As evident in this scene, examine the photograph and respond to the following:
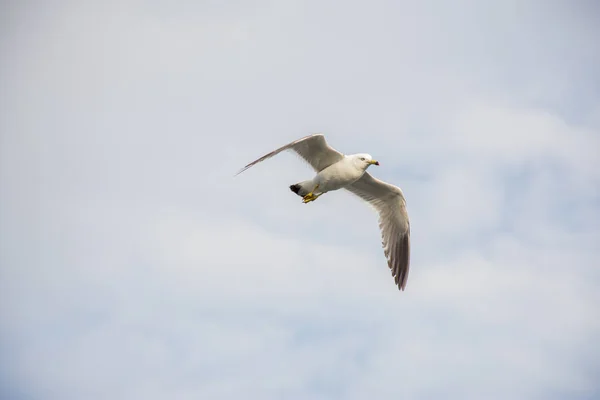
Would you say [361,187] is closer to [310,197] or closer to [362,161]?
[362,161]

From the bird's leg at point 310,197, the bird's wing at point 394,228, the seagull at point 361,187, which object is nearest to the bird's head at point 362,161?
the seagull at point 361,187

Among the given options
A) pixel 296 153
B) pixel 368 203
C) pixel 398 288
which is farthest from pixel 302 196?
pixel 398 288

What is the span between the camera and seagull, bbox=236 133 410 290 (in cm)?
1481

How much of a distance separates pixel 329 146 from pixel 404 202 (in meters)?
3.15

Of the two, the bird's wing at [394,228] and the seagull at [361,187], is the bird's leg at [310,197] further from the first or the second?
the bird's wing at [394,228]

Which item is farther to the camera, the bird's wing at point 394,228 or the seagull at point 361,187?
the bird's wing at point 394,228

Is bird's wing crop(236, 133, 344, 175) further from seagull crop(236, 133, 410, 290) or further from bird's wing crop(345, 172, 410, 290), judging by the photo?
bird's wing crop(345, 172, 410, 290)

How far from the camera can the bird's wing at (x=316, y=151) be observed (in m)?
14.4

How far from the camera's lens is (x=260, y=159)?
1288 cm

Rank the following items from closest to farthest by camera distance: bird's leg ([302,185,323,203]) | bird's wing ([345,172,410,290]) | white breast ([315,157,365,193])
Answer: white breast ([315,157,365,193]) → bird's leg ([302,185,323,203]) → bird's wing ([345,172,410,290])

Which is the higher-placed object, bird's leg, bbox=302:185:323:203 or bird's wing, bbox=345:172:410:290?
bird's wing, bbox=345:172:410:290

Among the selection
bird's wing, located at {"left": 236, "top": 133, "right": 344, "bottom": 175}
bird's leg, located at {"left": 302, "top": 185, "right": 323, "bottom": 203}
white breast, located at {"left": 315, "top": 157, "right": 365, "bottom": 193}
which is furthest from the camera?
bird's leg, located at {"left": 302, "top": 185, "right": 323, "bottom": 203}

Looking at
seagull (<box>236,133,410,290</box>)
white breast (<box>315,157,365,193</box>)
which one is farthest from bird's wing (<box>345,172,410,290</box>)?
white breast (<box>315,157,365,193</box>)

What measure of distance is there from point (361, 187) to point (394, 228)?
1.34 meters
